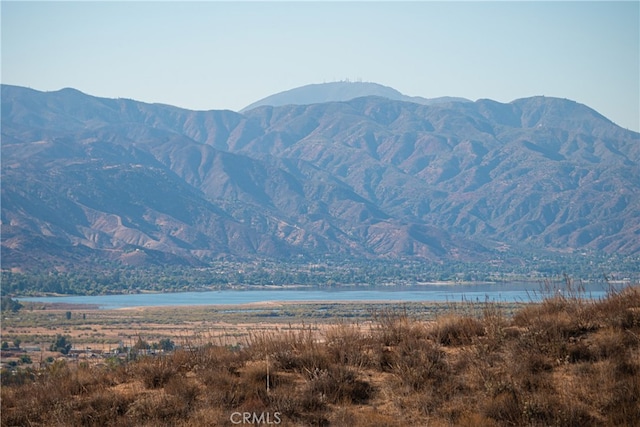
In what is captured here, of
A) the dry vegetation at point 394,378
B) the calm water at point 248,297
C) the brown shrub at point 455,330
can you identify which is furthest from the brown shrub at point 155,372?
the calm water at point 248,297

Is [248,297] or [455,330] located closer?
[455,330]

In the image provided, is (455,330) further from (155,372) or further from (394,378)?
(155,372)

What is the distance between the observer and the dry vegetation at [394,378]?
10.1 metres

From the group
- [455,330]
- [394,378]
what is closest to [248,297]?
[455,330]

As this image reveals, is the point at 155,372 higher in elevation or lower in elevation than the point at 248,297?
higher

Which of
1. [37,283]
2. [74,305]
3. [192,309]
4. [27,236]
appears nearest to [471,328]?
[192,309]

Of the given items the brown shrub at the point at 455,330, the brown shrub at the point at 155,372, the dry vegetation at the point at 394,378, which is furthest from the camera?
the brown shrub at the point at 455,330

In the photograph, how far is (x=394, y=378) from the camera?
37.2 feet

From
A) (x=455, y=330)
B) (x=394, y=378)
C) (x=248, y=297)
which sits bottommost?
(x=248, y=297)

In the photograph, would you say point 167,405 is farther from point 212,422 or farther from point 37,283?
point 37,283

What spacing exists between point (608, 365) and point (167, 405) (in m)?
6.13

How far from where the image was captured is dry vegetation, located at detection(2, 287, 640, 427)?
10133 millimetres

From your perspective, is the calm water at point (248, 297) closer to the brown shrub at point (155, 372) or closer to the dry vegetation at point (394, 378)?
the dry vegetation at point (394, 378)

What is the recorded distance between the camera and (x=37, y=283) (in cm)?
14062
